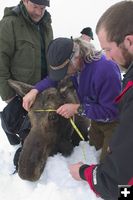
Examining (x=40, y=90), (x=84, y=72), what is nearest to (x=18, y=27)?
(x=40, y=90)

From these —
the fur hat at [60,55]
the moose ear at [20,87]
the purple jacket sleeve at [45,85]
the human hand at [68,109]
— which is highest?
the fur hat at [60,55]

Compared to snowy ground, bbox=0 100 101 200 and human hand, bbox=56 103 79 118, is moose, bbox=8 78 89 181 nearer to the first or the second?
snowy ground, bbox=0 100 101 200

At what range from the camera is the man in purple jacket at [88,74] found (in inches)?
161

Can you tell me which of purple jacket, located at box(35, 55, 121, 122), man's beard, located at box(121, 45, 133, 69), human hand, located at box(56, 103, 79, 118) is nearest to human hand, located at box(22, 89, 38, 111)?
human hand, located at box(56, 103, 79, 118)

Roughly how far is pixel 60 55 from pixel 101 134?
1.40 metres

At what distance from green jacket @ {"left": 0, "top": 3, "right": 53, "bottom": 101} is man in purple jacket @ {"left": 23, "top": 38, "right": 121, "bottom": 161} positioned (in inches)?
47.3

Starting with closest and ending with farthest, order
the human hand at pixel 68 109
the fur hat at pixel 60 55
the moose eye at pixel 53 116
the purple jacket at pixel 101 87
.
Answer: the fur hat at pixel 60 55, the purple jacket at pixel 101 87, the human hand at pixel 68 109, the moose eye at pixel 53 116

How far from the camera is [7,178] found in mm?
4953

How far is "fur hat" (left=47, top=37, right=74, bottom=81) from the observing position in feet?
13.2

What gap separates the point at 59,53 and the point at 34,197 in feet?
5.42

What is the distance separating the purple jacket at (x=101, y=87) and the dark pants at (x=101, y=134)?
207 mm

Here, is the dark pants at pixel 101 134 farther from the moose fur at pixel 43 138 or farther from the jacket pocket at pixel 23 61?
the jacket pocket at pixel 23 61

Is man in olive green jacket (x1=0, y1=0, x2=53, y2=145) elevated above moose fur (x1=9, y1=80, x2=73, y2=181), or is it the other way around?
man in olive green jacket (x1=0, y1=0, x2=53, y2=145)

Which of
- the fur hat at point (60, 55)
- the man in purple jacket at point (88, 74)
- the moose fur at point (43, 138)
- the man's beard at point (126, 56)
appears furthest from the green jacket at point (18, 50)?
the man's beard at point (126, 56)
